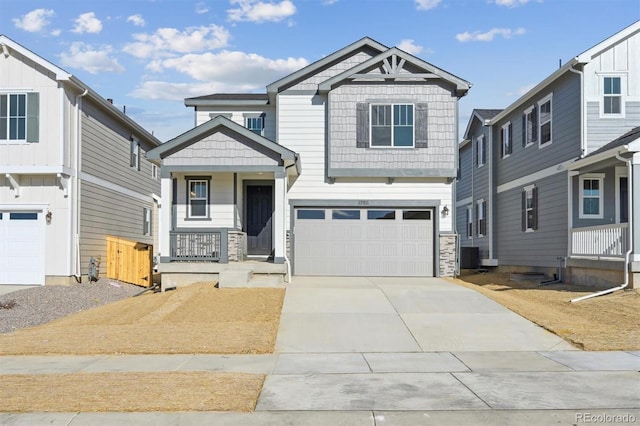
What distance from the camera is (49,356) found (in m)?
10.1

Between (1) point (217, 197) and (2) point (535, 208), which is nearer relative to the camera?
(1) point (217, 197)

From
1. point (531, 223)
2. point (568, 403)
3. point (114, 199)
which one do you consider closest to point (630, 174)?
point (531, 223)

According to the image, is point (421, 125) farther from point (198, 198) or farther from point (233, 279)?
point (233, 279)

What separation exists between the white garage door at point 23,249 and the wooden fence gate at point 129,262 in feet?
10.2

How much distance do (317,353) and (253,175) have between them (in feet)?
33.7

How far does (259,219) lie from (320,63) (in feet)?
18.2

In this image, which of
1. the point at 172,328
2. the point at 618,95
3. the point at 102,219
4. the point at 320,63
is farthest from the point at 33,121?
the point at 618,95

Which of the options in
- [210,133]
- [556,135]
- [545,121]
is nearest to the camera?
[210,133]

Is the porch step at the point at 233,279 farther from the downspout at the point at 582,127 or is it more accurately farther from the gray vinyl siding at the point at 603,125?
the gray vinyl siding at the point at 603,125

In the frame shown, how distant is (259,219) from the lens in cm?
2058

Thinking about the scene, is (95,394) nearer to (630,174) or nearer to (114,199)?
(630,174)

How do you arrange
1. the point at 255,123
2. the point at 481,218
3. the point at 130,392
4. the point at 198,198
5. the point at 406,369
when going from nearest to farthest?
1. the point at 130,392
2. the point at 406,369
3. the point at 198,198
4. the point at 255,123
5. the point at 481,218

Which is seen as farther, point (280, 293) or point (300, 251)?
point (300, 251)

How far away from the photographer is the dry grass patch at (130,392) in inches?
275
